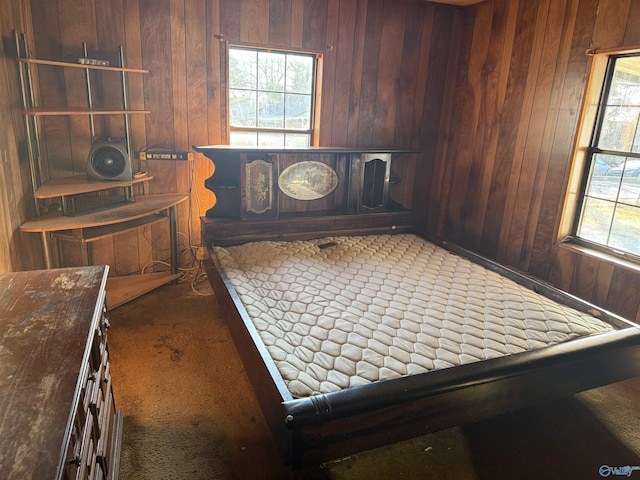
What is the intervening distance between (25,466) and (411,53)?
400 centimetres

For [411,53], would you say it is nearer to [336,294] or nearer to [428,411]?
[336,294]

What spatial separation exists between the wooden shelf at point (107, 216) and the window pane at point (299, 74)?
1.28 m

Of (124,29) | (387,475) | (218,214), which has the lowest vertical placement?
(387,475)

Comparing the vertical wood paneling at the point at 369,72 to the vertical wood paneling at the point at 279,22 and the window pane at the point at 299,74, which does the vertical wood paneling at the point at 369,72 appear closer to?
the window pane at the point at 299,74

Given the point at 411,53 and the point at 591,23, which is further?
the point at 411,53

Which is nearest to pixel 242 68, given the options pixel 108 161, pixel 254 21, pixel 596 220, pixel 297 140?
pixel 254 21

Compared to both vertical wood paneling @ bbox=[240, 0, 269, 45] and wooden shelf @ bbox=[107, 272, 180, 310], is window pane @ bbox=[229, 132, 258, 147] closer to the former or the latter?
vertical wood paneling @ bbox=[240, 0, 269, 45]

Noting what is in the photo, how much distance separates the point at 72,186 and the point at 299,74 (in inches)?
77.2


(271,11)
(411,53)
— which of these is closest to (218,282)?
(271,11)

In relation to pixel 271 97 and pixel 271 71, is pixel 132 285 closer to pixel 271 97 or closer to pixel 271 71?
pixel 271 97

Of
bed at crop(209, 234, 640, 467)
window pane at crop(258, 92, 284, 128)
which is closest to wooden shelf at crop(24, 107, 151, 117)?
window pane at crop(258, 92, 284, 128)

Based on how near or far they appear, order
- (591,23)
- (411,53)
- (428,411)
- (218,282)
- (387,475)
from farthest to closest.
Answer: (411,53) → (591,23) → (218,282) → (387,475) → (428,411)

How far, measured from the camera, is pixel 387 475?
178cm

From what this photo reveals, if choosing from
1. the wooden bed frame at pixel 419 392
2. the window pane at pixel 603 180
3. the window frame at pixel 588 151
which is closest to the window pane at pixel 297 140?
the wooden bed frame at pixel 419 392
